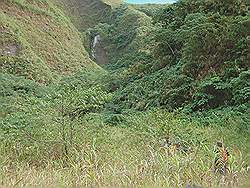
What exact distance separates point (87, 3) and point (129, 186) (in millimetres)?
83424

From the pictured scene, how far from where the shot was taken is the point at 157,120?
12.3m

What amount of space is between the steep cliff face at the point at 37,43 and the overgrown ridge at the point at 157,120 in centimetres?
724

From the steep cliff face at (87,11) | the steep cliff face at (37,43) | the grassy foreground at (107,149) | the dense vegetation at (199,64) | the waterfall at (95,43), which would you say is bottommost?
the waterfall at (95,43)

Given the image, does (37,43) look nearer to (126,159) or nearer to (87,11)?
(87,11)

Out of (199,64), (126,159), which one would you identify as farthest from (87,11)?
(126,159)

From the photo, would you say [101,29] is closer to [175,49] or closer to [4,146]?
[175,49]

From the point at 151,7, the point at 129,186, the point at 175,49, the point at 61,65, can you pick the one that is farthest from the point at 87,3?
the point at 129,186

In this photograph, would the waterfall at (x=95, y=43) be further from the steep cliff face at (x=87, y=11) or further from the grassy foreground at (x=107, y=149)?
the grassy foreground at (x=107, y=149)

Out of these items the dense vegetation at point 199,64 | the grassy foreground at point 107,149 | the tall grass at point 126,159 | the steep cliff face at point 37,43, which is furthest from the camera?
the steep cliff face at point 37,43

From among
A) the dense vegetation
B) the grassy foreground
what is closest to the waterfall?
the dense vegetation

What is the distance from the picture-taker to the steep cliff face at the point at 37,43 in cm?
4881

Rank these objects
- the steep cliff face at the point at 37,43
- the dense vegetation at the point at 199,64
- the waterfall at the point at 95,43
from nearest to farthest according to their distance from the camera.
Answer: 1. the dense vegetation at the point at 199,64
2. the steep cliff face at the point at 37,43
3. the waterfall at the point at 95,43

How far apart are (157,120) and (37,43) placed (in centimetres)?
4750

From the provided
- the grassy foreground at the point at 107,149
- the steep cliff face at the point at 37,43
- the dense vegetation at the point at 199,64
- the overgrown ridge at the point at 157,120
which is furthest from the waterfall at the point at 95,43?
the grassy foreground at the point at 107,149
